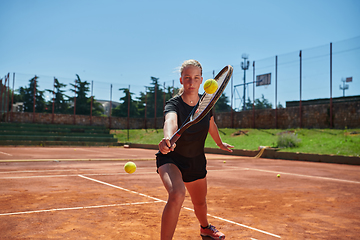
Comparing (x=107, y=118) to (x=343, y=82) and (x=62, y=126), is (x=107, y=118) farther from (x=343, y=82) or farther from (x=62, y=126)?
(x=343, y=82)

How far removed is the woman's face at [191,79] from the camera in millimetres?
2943

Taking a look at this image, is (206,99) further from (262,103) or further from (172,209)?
(262,103)

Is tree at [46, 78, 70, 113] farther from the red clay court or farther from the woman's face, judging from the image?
the woman's face

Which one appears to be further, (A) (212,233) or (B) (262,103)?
(B) (262,103)

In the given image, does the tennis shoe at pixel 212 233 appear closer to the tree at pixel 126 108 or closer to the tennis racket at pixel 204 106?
the tennis racket at pixel 204 106

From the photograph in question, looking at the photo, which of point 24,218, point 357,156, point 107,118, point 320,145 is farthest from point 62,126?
point 24,218

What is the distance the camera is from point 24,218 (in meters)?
3.87

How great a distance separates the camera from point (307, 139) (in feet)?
62.8

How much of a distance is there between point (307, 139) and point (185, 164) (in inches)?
718

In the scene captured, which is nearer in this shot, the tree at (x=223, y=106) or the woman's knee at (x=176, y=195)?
the woman's knee at (x=176, y=195)

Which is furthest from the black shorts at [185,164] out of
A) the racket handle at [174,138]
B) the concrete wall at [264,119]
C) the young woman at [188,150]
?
the concrete wall at [264,119]

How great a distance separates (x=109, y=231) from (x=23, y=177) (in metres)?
5.10

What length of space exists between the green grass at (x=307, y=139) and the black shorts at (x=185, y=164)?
13555 millimetres

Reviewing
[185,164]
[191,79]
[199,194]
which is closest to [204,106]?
[191,79]
